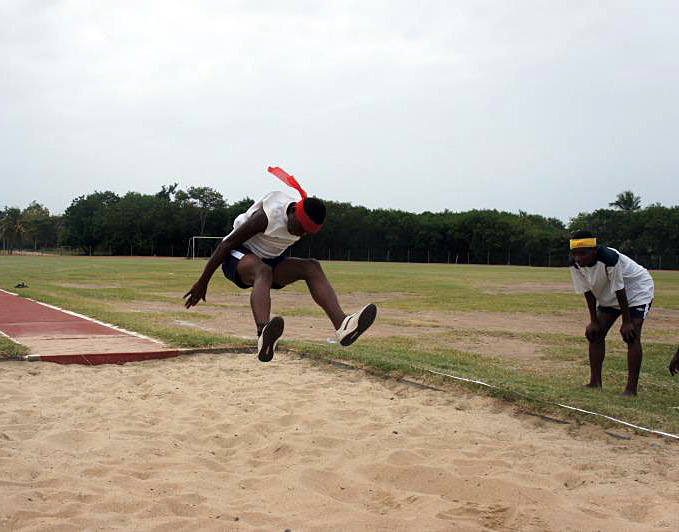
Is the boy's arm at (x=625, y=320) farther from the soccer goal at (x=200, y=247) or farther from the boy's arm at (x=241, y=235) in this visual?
the soccer goal at (x=200, y=247)

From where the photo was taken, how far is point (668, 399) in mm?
6582

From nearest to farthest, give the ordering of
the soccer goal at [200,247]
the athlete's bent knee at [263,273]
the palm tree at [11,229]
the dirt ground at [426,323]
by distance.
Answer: the athlete's bent knee at [263,273]
the dirt ground at [426,323]
the soccer goal at [200,247]
the palm tree at [11,229]

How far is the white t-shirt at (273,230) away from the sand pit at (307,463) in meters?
1.40

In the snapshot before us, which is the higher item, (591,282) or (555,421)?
(591,282)

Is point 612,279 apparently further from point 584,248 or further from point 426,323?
point 426,323

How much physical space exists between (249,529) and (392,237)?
76.9m

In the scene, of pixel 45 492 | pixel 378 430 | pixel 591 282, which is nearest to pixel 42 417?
pixel 45 492

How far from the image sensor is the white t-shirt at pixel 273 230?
516 cm

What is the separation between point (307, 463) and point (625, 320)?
3.72 metres

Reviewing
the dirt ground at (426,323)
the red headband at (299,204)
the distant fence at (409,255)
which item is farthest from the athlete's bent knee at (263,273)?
the distant fence at (409,255)

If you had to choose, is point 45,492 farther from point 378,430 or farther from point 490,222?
point 490,222

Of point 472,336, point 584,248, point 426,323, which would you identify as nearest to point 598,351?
point 584,248

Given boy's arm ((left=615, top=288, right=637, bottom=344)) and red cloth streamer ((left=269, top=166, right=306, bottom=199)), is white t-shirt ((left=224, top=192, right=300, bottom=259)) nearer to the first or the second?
red cloth streamer ((left=269, top=166, right=306, bottom=199))

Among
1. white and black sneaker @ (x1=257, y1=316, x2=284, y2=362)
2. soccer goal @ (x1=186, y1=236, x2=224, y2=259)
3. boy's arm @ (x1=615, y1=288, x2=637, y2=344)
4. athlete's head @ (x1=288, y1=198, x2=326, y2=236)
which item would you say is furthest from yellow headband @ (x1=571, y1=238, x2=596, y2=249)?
soccer goal @ (x1=186, y1=236, x2=224, y2=259)
